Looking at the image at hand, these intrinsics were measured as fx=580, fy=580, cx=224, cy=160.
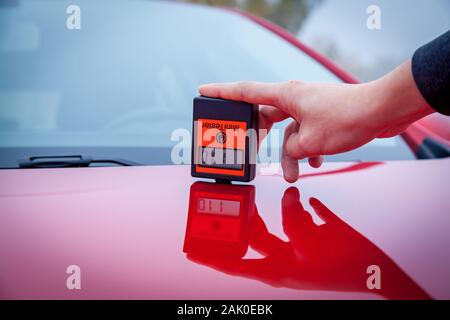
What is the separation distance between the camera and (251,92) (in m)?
1.04

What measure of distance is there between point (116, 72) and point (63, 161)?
37cm

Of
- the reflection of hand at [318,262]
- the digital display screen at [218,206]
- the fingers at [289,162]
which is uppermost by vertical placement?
the fingers at [289,162]

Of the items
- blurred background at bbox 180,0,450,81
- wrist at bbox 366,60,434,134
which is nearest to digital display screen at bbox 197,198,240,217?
wrist at bbox 366,60,434,134

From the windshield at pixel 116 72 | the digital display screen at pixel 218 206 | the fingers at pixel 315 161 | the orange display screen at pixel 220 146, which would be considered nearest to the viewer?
the digital display screen at pixel 218 206

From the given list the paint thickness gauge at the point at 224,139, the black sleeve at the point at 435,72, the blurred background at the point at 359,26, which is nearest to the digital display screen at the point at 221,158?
the paint thickness gauge at the point at 224,139

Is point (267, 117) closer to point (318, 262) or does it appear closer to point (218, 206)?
point (218, 206)

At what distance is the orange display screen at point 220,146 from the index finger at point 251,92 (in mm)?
48

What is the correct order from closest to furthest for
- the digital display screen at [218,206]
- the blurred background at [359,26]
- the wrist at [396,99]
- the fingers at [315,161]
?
1. the wrist at [396,99]
2. the digital display screen at [218,206]
3. the fingers at [315,161]
4. the blurred background at [359,26]

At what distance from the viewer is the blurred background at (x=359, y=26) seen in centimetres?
749

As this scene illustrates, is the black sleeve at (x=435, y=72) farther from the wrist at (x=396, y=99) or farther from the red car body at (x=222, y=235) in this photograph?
the red car body at (x=222, y=235)

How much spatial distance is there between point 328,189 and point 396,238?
26cm

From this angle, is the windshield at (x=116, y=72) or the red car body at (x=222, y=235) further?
the windshield at (x=116, y=72)

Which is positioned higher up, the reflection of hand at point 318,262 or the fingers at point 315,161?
the fingers at point 315,161

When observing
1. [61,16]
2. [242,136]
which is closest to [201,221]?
[242,136]
